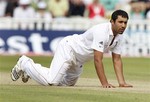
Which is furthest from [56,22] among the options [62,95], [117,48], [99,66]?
[62,95]

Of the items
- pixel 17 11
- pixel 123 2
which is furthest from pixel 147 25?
pixel 17 11

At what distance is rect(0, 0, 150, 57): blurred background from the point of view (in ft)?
77.7

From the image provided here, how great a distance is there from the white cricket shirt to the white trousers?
0.45 ft

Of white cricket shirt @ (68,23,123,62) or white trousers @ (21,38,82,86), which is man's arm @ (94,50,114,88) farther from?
white trousers @ (21,38,82,86)

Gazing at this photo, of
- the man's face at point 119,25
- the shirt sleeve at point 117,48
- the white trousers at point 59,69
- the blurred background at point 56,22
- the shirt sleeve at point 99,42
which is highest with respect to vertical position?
the man's face at point 119,25

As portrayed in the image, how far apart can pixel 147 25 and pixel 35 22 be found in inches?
168

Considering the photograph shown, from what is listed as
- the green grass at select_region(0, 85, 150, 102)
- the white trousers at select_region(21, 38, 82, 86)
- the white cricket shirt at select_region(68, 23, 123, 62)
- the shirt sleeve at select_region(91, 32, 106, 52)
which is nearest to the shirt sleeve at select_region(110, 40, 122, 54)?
the white cricket shirt at select_region(68, 23, 123, 62)

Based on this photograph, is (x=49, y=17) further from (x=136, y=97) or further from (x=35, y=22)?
(x=136, y=97)

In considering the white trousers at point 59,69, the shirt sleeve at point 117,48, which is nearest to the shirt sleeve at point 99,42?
the shirt sleeve at point 117,48

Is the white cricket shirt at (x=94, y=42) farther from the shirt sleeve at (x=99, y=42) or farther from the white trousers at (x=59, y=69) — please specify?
→ the white trousers at (x=59, y=69)

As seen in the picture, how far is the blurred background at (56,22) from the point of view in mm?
23672

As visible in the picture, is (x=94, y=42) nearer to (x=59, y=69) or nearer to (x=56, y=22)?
(x=59, y=69)

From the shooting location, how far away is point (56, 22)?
24.4m

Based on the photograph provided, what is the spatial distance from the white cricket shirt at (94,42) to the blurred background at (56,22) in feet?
40.1
